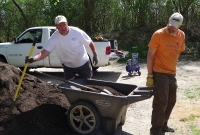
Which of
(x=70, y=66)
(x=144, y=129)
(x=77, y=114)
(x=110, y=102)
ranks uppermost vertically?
(x=70, y=66)

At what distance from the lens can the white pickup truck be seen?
1059cm

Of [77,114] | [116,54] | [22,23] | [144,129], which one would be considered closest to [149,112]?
[144,129]

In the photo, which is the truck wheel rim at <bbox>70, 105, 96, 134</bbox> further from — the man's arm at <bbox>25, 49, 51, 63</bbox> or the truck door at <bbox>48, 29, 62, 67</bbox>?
the truck door at <bbox>48, 29, 62, 67</bbox>

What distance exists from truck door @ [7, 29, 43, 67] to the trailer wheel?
628cm

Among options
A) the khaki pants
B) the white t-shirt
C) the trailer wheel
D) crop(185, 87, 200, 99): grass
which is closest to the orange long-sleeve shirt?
the khaki pants

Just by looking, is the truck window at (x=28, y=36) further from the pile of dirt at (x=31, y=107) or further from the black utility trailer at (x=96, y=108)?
the black utility trailer at (x=96, y=108)

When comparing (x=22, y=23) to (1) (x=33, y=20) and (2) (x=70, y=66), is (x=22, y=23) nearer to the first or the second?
(1) (x=33, y=20)

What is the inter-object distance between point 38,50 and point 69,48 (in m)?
5.71

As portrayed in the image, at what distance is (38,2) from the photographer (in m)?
Answer: 20.6

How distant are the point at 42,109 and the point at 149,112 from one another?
2.27 m

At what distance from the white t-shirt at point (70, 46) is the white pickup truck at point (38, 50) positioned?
489 centimetres

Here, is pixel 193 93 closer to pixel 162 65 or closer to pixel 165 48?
pixel 162 65

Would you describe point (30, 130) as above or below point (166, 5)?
below

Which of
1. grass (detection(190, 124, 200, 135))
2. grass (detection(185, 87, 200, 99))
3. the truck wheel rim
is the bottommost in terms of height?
grass (detection(190, 124, 200, 135))
